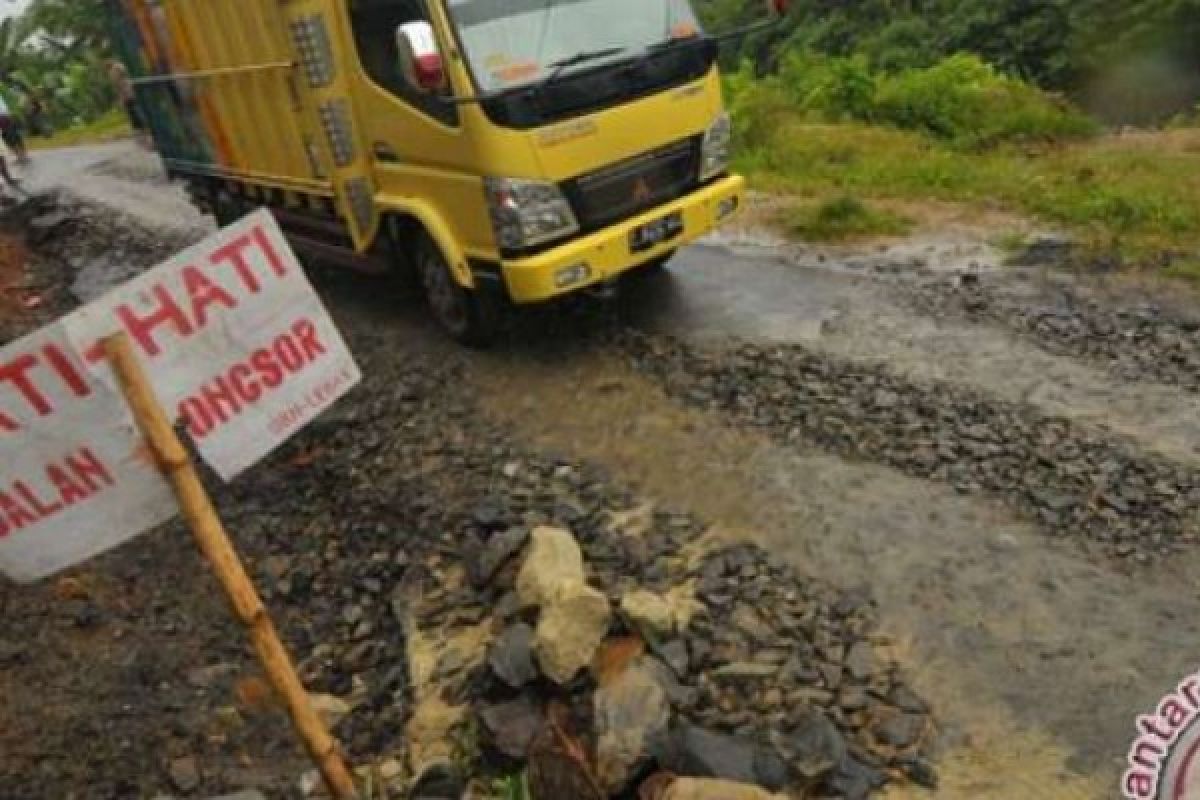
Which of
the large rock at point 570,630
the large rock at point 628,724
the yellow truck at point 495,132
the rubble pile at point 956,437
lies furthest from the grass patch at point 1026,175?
the large rock at point 628,724

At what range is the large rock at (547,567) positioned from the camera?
13.2ft

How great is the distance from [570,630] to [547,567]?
0.52m

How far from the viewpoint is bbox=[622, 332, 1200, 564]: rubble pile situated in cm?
443

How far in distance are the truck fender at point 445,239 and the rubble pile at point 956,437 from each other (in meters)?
1.18

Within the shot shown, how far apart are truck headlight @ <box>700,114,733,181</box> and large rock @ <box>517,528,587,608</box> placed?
316 cm

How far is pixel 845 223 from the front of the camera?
340 inches

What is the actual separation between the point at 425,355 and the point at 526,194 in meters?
1.75

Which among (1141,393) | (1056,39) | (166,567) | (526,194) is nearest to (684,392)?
(526,194)

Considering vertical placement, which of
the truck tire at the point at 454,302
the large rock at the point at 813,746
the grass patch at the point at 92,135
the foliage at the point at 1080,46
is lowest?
the foliage at the point at 1080,46

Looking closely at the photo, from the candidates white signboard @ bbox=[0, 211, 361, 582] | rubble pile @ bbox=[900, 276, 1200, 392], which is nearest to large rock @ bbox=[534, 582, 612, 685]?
white signboard @ bbox=[0, 211, 361, 582]

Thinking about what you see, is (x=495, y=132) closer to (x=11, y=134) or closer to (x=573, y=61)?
(x=573, y=61)

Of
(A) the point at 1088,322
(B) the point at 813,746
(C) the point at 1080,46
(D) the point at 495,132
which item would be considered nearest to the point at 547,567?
(B) the point at 813,746

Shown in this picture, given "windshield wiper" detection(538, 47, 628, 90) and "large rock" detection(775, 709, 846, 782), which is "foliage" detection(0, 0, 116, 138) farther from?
"large rock" detection(775, 709, 846, 782)

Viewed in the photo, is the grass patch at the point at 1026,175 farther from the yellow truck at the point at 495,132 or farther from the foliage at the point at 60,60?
the foliage at the point at 60,60
